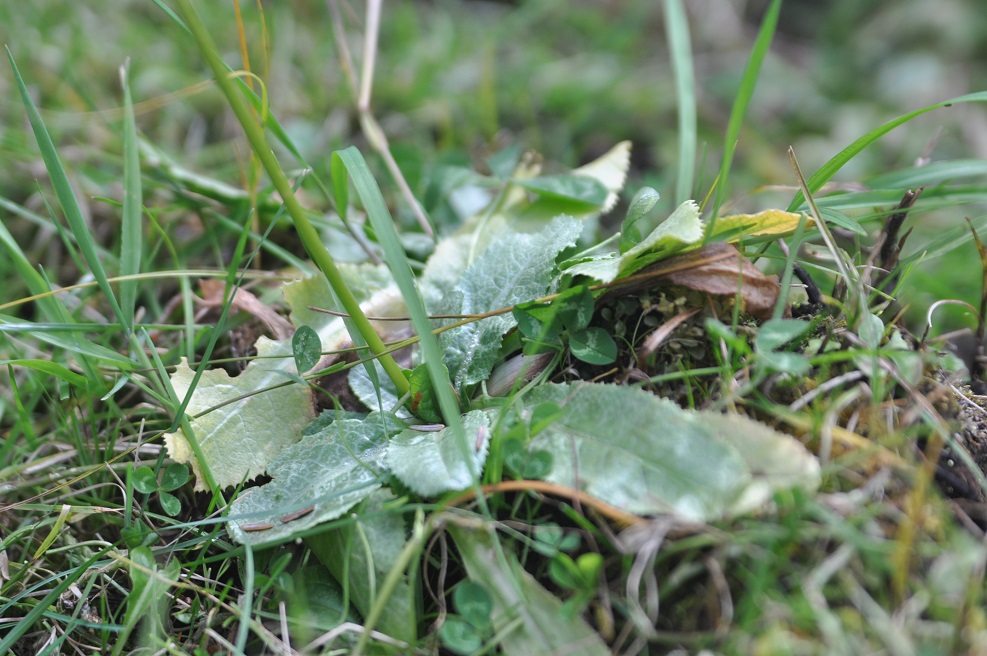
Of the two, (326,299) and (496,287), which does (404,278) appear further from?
(326,299)

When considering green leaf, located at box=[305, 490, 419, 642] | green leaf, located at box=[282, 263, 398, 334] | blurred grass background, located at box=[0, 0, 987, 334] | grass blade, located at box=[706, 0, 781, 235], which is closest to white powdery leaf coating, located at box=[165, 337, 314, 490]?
green leaf, located at box=[282, 263, 398, 334]

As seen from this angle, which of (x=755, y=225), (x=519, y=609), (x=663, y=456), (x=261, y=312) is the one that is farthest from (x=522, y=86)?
(x=519, y=609)

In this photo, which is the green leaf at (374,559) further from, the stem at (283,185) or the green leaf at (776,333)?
the green leaf at (776,333)

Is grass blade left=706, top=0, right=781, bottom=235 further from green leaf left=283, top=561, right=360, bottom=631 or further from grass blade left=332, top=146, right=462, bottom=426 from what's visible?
green leaf left=283, top=561, right=360, bottom=631

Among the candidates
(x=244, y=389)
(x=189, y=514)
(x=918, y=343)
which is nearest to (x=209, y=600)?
(x=189, y=514)

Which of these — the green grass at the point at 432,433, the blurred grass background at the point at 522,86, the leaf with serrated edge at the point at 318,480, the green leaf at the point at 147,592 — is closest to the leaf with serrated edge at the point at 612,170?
the green grass at the point at 432,433

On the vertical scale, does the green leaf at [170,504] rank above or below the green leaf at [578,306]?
below
